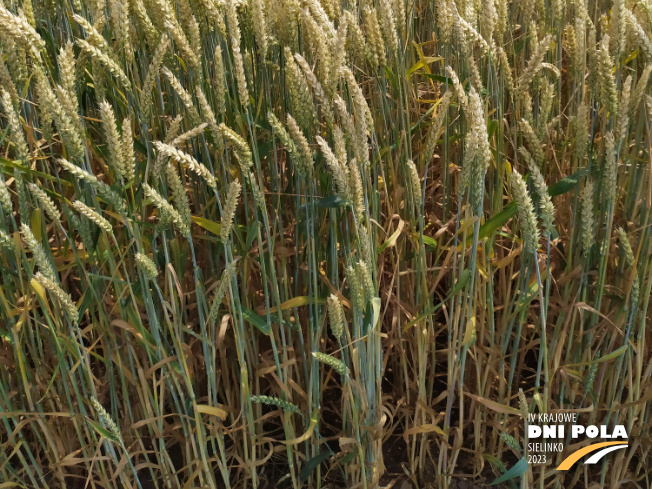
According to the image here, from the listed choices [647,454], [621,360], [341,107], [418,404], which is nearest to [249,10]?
[341,107]

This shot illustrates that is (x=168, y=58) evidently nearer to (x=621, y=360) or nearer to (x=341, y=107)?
(x=341, y=107)

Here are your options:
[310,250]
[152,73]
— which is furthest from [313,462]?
[152,73]

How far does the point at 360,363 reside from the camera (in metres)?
1.14

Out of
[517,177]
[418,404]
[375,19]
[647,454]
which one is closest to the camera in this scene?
[517,177]

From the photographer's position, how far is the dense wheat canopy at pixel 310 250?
1.02 meters

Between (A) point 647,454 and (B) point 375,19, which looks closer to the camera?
(B) point 375,19

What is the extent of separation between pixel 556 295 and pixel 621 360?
0.20 m

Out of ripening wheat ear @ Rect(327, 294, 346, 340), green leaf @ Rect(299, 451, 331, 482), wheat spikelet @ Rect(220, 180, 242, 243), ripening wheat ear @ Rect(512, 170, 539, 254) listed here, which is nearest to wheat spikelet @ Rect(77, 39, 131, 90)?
wheat spikelet @ Rect(220, 180, 242, 243)

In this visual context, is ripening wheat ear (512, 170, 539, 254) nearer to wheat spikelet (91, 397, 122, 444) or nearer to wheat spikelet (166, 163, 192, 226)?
wheat spikelet (166, 163, 192, 226)

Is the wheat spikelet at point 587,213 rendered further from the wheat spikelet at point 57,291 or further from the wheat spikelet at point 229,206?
the wheat spikelet at point 57,291

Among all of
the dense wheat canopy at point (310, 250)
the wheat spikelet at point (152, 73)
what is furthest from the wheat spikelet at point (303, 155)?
the wheat spikelet at point (152, 73)

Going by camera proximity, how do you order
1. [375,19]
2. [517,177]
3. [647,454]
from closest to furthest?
[517,177] → [375,19] → [647,454]

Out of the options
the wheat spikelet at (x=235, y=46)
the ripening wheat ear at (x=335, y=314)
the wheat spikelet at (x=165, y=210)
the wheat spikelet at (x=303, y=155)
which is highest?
the wheat spikelet at (x=235, y=46)

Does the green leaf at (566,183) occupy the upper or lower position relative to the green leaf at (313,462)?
upper
